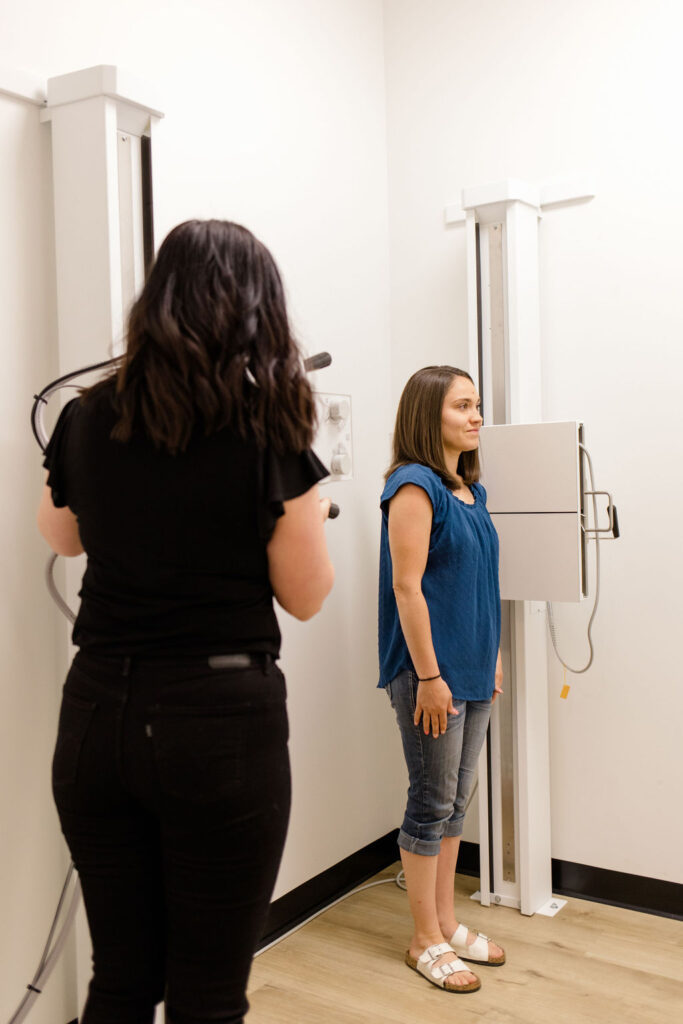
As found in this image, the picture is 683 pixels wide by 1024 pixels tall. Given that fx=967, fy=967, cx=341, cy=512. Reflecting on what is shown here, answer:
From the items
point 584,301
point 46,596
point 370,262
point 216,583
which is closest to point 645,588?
point 584,301

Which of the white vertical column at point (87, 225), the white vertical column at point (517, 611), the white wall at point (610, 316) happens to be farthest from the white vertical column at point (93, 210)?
the white wall at point (610, 316)


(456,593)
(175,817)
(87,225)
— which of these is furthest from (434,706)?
(87,225)

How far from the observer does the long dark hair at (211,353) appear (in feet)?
3.80

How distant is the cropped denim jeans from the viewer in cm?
229

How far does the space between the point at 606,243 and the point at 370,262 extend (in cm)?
72

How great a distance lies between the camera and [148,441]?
1.17 meters

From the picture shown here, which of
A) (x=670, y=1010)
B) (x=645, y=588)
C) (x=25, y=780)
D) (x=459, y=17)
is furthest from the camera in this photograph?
(x=459, y=17)

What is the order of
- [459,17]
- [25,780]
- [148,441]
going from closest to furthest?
1. [148,441]
2. [25,780]
3. [459,17]

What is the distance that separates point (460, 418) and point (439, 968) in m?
1.31

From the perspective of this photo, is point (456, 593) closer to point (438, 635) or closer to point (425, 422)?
point (438, 635)

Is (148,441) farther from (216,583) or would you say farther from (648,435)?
(648,435)

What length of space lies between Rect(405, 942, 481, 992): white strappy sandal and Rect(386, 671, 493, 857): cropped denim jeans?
23cm

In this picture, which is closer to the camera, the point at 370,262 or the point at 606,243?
the point at 606,243

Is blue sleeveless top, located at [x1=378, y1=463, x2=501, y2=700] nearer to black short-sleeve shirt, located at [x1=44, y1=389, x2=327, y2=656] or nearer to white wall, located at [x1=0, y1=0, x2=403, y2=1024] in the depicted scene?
white wall, located at [x1=0, y1=0, x2=403, y2=1024]
